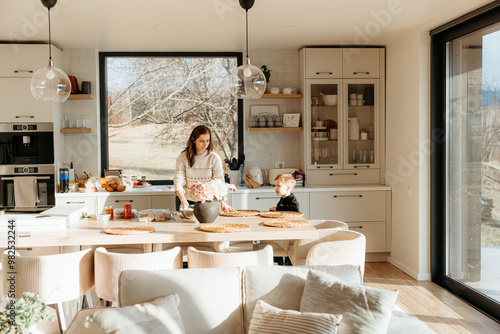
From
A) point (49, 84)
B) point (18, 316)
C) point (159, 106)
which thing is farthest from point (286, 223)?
point (159, 106)


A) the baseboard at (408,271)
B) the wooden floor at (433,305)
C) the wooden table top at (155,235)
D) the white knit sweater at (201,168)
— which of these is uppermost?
the white knit sweater at (201,168)

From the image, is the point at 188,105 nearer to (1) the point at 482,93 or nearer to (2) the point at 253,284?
(1) the point at 482,93

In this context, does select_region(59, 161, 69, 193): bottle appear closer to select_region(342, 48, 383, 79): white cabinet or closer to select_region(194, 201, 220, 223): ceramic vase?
select_region(194, 201, 220, 223): ceramic vase

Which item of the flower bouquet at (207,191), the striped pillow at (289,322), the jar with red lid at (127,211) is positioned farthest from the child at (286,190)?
the striped pillow at (289,322)

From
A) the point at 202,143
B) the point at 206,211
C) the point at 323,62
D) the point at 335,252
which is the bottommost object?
the point at 335,252

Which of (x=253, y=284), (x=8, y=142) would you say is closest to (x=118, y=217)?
(x=253, y=284)

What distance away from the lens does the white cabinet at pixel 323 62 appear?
6.01 m

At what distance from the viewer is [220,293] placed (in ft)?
8.62

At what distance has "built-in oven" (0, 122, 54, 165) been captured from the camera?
5590mm

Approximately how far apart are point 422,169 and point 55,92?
11.5 ft

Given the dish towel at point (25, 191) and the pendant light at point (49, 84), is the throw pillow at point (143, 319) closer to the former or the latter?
the pendant light at point (49, 84)

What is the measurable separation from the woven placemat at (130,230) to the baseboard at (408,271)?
9.98ft

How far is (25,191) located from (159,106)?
1805 millimetres

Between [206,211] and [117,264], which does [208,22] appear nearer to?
[206,211]
